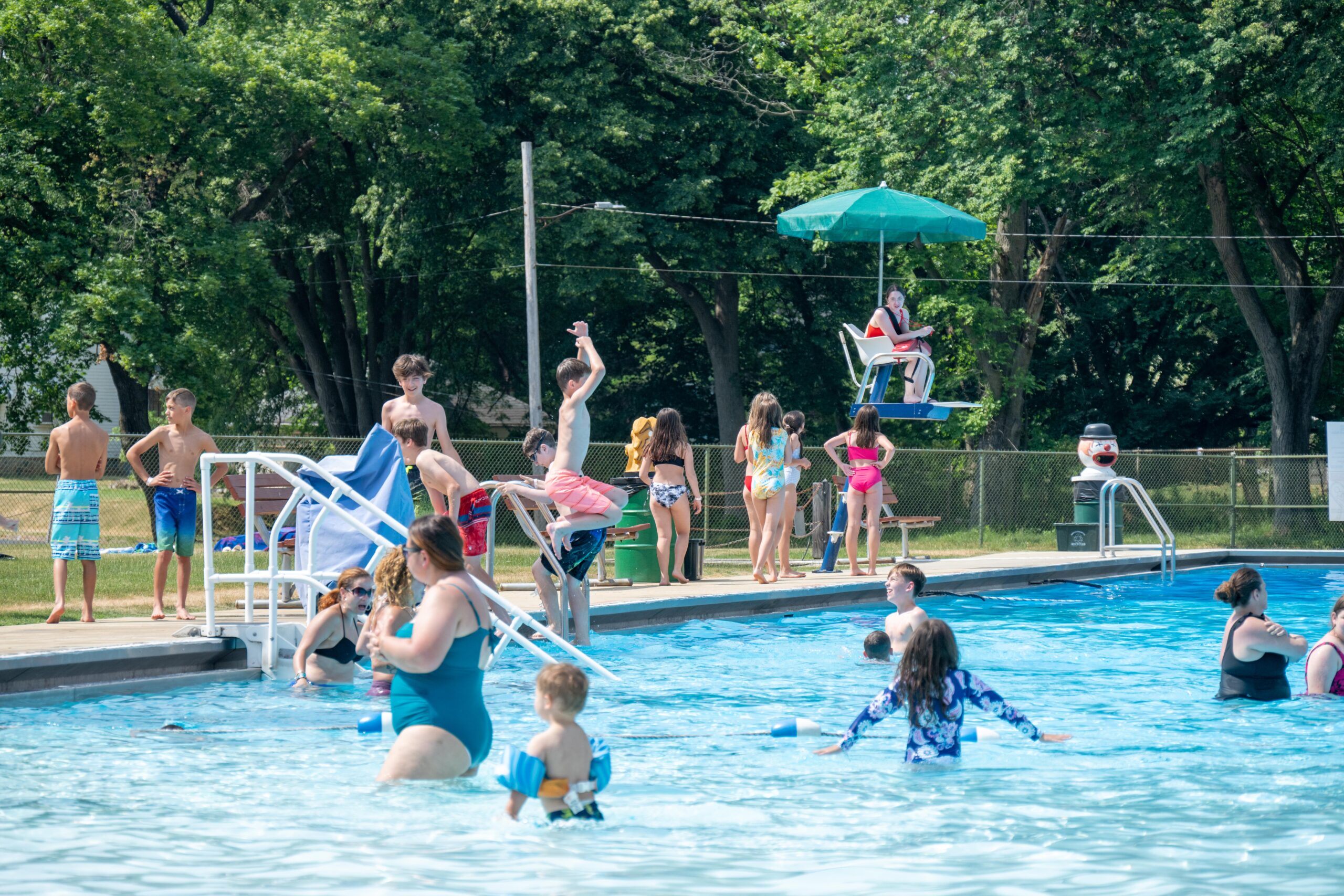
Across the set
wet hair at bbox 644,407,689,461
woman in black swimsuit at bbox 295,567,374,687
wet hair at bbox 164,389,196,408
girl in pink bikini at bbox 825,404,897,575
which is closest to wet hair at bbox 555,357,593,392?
woman in black swimsuit at bbox 295,567,374,687

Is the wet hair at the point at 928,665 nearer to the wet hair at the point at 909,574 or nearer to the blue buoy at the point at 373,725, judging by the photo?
the wet hair at the point at 909,574

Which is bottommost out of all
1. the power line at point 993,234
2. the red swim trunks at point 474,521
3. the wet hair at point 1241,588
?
the wet hair at point 1241,588

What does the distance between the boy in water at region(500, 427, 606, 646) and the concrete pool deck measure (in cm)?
123

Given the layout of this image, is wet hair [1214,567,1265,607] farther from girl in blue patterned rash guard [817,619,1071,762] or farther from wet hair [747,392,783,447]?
wet hair [747,392,783,447]

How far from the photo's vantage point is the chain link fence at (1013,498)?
77.4ft

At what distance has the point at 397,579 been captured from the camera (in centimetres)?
670

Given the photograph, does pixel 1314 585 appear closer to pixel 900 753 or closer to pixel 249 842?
pixel 900 753

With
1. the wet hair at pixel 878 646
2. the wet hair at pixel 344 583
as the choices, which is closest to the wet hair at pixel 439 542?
the wet hair at pixel 344 583

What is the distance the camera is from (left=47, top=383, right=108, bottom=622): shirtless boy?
10414 mm

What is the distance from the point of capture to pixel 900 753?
7.56m

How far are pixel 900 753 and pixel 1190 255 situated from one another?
2594 cm

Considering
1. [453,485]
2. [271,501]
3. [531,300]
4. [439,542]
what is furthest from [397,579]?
[531,300]

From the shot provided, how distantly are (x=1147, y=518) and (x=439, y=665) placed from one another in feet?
50.9

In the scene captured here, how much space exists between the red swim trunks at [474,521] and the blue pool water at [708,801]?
36.7 inches
